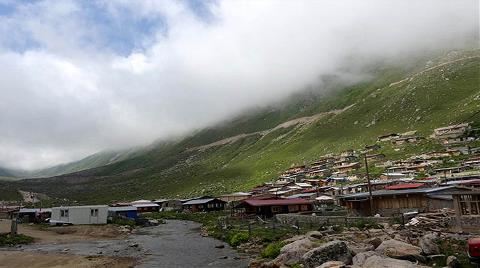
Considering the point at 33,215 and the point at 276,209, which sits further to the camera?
the point at 33,215

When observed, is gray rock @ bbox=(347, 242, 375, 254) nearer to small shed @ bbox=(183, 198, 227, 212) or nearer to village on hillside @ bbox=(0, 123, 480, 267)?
village on hillside @ bbox=(0, 123, 480, 267)

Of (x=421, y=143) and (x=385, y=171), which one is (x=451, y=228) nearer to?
(x=385, y=171)

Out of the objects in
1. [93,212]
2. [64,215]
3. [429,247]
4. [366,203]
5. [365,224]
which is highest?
[93,212]

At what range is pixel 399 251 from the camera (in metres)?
28.3

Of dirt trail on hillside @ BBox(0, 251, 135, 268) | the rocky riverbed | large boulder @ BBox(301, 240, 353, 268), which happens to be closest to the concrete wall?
dirt trail on hillside @ BBox(0, 251, 135, 268)

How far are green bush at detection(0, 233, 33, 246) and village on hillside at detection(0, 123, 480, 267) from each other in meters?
16.3

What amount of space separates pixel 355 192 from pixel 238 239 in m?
63.5

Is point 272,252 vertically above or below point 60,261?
above

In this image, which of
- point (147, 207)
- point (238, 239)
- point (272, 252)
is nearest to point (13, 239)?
point (238, 239)

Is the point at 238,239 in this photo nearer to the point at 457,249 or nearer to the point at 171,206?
the point at 457,249

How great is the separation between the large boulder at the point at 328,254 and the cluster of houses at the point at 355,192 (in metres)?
15.2

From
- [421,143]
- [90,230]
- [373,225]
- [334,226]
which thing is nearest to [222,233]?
[334,226]

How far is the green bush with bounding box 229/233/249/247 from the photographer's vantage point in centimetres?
5052

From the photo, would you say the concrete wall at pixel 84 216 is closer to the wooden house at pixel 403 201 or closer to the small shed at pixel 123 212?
the small shed at pixel 123 212
